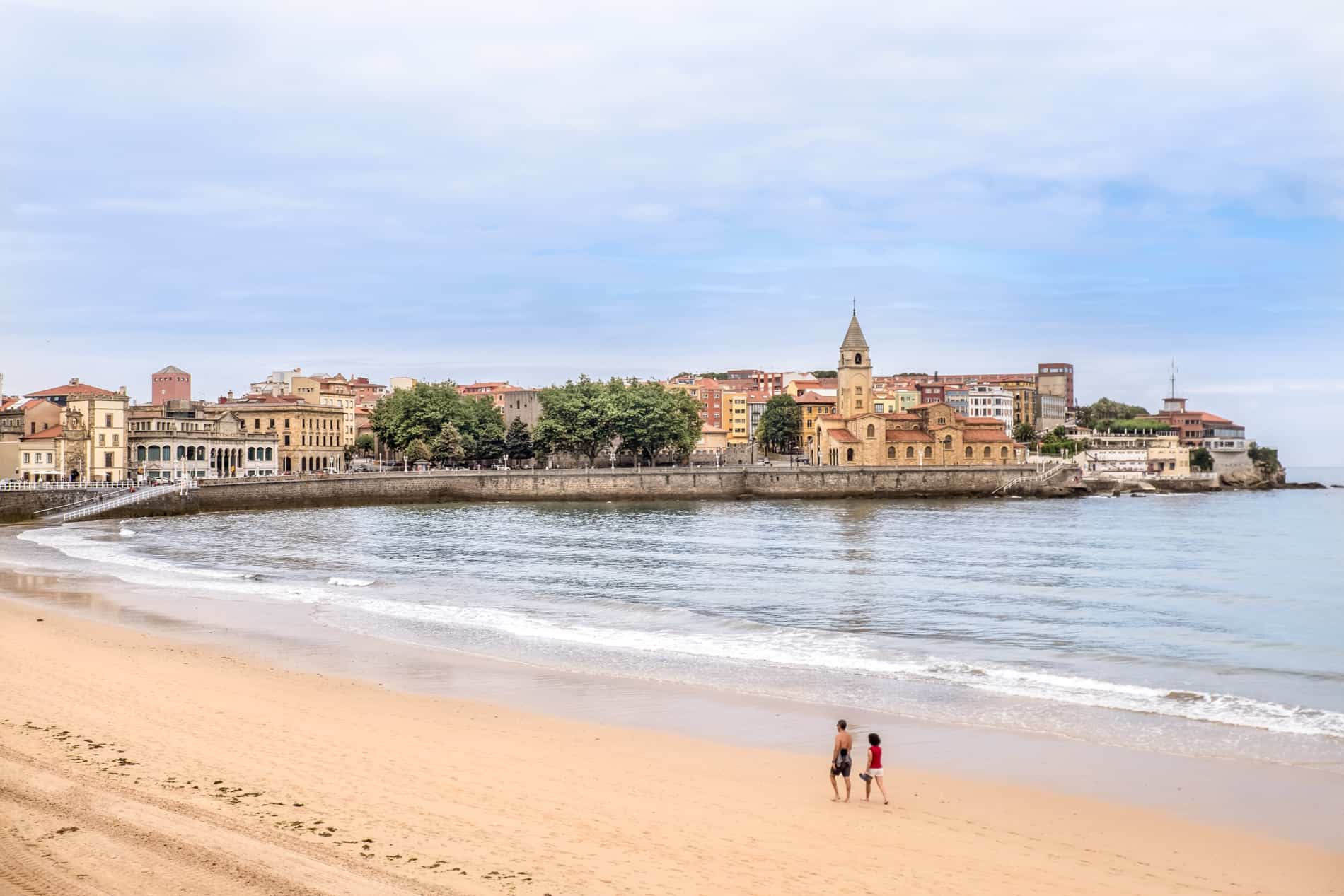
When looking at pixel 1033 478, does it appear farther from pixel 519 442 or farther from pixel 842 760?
pixel 842 760

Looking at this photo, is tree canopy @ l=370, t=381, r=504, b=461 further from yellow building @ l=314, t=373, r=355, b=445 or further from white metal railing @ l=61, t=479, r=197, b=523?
white metal railing @ l=61, t=479, r=197, b=523

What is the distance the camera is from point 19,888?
9680mm

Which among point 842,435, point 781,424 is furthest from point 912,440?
point 781,424

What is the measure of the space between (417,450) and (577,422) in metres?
16.3

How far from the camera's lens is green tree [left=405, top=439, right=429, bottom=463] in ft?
368

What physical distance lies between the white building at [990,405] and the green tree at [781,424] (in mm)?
47601

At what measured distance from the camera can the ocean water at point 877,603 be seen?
67.1 ft

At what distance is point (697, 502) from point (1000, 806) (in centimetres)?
8170

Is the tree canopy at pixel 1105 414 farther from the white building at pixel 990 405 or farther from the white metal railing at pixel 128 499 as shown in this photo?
the white metal railing at pixel 128 499

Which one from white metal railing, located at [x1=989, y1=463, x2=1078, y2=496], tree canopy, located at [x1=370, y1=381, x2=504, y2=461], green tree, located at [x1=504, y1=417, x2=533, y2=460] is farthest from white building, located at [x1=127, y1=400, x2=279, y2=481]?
white metal railing, located at [x1=989, y1=463, x2=1078, y2=496]

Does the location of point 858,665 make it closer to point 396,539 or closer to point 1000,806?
point 1000,806

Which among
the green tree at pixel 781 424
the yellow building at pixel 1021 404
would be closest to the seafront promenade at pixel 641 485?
the green tree at pixel 781 424

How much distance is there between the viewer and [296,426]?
11531 centimetres

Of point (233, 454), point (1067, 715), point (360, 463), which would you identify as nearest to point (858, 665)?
point (1067, 715)
